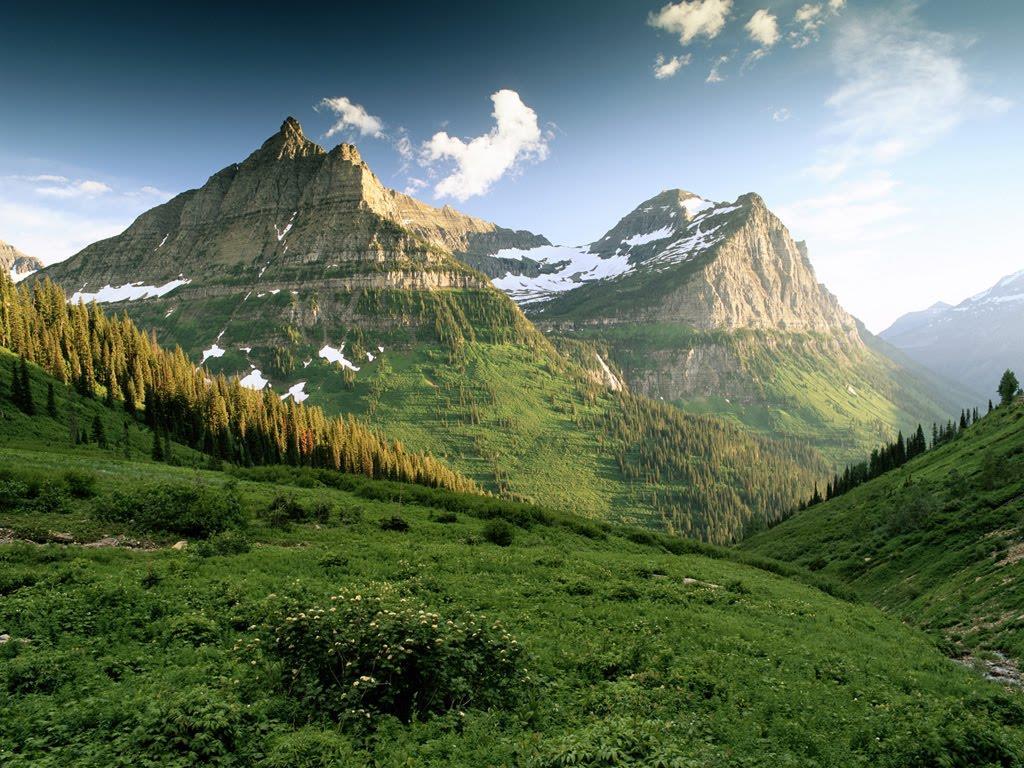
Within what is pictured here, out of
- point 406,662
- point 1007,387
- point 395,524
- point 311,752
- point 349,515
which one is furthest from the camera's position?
point 1007,387

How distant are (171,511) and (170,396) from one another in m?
93.9

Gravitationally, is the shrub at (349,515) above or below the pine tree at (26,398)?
below

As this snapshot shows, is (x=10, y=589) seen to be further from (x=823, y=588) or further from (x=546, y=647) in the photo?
(x=823, y=588)

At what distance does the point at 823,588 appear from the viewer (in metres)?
40.5

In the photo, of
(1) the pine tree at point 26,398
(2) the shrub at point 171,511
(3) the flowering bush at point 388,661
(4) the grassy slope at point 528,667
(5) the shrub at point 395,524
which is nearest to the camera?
(4) the grassy slope at point 528,667

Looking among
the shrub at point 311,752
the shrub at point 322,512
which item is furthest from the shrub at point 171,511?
the shrub at point 311,752

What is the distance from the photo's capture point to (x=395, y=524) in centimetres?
3694

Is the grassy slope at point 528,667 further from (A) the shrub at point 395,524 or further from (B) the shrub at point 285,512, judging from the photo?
(A) the shrub at point 395,524

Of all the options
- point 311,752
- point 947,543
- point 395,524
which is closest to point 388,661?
point 311,752

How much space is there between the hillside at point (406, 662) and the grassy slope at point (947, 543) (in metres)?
5.78

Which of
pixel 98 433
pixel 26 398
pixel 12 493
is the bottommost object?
pixel 98 433

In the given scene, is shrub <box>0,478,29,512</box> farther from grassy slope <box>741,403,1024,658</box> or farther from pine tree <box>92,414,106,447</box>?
pine tree <box>92,414,106,447</box>

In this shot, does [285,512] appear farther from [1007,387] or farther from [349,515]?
[1007,387]

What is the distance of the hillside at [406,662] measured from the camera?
11523mm
